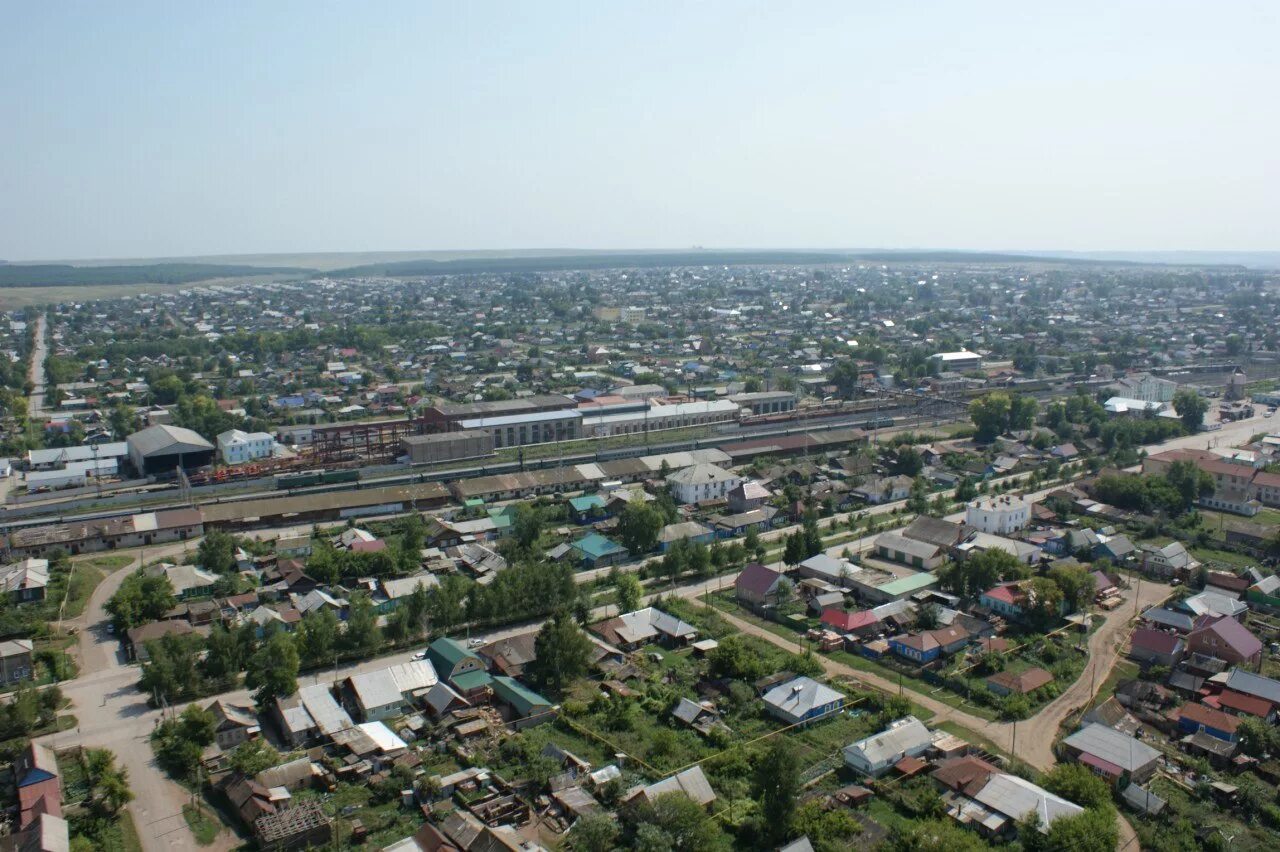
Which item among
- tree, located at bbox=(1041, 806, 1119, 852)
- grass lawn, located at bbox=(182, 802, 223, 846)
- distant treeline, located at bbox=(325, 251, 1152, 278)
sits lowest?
grass lawn, located at bbox=(182, 802, 223, 846)

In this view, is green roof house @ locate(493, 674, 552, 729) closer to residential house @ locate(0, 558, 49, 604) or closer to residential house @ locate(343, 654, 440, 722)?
residential house @ locate(343, 654, 440, 722)

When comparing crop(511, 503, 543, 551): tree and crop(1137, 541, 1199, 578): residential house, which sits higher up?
crop(511, 503, 543, 551): tree

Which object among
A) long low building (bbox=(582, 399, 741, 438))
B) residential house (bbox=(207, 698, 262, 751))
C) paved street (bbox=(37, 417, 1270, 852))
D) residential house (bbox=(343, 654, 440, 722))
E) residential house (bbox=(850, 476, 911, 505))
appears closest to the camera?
paved street (bbox=(37, 417, 1270, 852))

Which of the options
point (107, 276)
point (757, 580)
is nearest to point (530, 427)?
point (757, 580)

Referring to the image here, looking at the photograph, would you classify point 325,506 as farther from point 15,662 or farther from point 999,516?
point 999,516

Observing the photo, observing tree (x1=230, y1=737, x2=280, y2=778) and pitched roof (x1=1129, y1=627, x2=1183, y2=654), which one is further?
pitched roof (x1=1129, y1=627, x2=1183, y2=654)

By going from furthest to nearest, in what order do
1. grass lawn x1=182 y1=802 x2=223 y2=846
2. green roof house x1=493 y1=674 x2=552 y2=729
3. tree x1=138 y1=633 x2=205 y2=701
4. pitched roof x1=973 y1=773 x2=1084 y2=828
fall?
tree x1=138 y1=633 x2=205 y2=701 → green roof house x1=493 y1=674 x2=552 y2=729 → grass lawn x1=182 y1=802 x2=223 y2=846 → pitched roof x1=973 y1=773 x2=1084 y2=828

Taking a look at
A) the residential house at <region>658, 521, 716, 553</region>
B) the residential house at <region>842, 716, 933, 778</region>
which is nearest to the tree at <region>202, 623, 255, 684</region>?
the residential house at <region>658, 521, 716, 553</region>

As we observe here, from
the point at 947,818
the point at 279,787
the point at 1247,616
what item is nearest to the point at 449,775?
the point at 279,787
